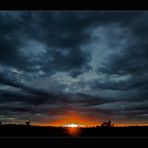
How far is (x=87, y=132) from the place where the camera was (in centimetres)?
259

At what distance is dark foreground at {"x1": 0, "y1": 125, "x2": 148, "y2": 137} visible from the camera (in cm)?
254

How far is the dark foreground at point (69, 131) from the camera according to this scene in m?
2.54

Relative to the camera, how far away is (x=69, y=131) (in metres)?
2.59

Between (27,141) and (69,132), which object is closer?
(27,141)
